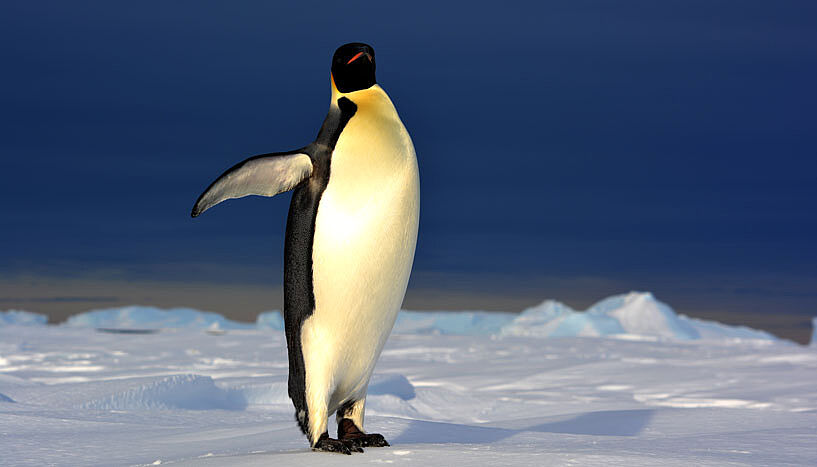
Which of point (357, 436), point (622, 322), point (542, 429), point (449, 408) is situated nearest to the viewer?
point (357, 436)

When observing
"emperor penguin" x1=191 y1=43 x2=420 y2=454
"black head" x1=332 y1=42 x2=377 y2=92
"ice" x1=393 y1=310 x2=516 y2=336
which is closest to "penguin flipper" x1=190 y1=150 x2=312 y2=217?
"emperor penguin" x1=191 y1=43 x2=420 y2=454

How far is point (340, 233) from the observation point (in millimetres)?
2943

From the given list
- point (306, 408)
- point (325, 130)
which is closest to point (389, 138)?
point (325, 130)

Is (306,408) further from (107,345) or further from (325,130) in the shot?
(107,345)

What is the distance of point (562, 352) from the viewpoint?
11820mm

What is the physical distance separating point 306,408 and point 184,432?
5.13 feet

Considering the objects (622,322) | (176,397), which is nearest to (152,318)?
(622,322)

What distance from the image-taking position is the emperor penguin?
9.69ft

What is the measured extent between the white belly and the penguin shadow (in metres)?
0.98

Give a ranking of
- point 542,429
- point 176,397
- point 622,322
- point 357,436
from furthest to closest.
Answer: point 622,322 → point 176,397 → point 542,429 → point 357,436

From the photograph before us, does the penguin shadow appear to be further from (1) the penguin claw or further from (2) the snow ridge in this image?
Result: (2) the snow ridge

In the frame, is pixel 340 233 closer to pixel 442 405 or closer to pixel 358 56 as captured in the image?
pixel 358 56

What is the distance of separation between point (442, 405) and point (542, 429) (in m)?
1.88

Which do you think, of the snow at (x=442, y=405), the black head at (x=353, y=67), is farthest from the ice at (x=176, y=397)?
the black head at (x=353, y=67)
